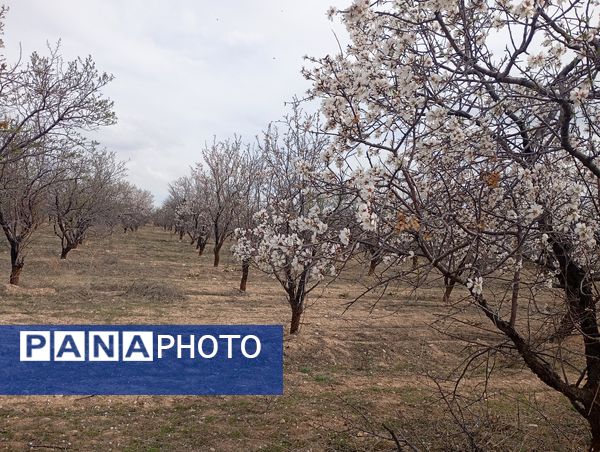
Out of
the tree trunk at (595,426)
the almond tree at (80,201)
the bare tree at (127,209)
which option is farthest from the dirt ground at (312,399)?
the bare tree at (127,209)

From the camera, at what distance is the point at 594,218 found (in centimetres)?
392

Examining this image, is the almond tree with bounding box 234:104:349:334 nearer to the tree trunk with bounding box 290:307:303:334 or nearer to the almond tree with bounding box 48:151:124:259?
the tree trunk with bounding box 290:307:303:334

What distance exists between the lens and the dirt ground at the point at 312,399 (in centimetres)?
511

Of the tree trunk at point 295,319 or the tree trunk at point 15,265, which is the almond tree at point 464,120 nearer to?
the tree trunk at point 295,319

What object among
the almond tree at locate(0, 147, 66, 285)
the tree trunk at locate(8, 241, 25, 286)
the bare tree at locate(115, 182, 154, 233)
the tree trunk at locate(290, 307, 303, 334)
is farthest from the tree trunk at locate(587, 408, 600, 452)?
the bare tree at locate(115, 182, 154, 233)

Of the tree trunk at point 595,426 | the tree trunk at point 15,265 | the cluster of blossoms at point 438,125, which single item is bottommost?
the tree trunk at point 595,426

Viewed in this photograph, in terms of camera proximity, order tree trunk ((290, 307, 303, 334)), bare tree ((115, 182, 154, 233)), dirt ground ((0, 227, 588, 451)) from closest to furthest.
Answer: dirt ground ((0, 227, 588, 451)) → tree trunk ((290, 307, 303, 334)) → bare tree ((115, 182, 154, 233))

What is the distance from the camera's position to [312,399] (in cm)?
662

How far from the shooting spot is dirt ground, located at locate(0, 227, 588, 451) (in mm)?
5113

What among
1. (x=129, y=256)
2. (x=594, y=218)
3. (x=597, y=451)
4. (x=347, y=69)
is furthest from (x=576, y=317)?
(x=129, y=256)

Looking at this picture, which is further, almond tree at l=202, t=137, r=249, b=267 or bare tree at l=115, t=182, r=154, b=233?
bare tree at l=115, t=182, r=154, b=233

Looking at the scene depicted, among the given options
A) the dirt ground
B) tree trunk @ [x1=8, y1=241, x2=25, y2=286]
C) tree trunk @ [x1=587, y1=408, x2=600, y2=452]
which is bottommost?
the dirt ground

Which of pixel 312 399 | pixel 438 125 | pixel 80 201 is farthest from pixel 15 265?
pixel 438 125

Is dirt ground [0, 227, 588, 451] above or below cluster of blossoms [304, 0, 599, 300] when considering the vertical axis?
below
